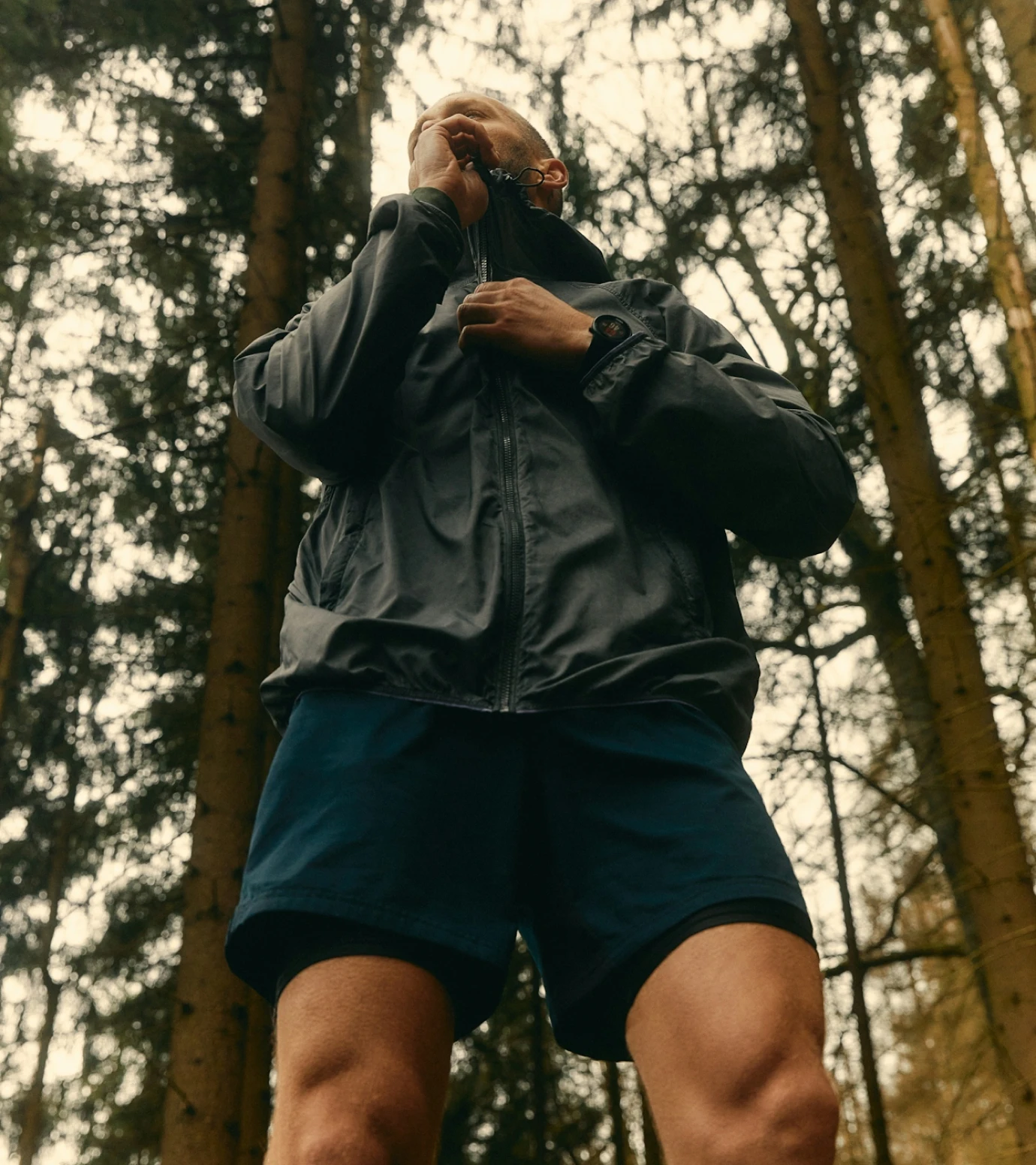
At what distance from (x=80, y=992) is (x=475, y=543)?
8.28 meters

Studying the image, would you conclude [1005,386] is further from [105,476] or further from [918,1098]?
[918,1098]

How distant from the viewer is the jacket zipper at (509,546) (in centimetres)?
133

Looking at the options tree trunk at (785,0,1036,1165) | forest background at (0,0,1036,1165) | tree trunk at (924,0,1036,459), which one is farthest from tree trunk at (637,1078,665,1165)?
tree trunk at (924,0,1036,459)

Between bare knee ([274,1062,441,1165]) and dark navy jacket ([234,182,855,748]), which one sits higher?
dark navy jacket ([234,182,855,748])

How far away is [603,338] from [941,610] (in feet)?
13.5

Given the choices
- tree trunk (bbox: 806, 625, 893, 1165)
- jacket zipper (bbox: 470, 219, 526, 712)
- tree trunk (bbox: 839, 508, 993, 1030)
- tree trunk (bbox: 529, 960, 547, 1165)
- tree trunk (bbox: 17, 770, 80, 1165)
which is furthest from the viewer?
tree trunk (bbox: 17, 770, 80, 1165)

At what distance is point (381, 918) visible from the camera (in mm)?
1182

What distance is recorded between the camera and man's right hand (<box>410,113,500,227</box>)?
1.71 metres

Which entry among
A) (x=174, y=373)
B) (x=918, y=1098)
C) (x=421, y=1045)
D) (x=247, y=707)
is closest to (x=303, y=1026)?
(x=421, y=1045)

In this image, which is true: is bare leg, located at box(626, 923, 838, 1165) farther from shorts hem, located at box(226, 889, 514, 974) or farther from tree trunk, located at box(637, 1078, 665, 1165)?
tree trunk, located at box(637, 1078, 665, 1165)

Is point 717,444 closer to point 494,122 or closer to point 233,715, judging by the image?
point 494,122

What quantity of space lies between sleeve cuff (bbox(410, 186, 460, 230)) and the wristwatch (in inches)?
10.3

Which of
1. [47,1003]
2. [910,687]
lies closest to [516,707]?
[910,687]

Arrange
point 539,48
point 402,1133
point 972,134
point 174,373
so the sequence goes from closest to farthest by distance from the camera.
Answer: point 402,1133
point 972,134
point 174,373
point 539,48
